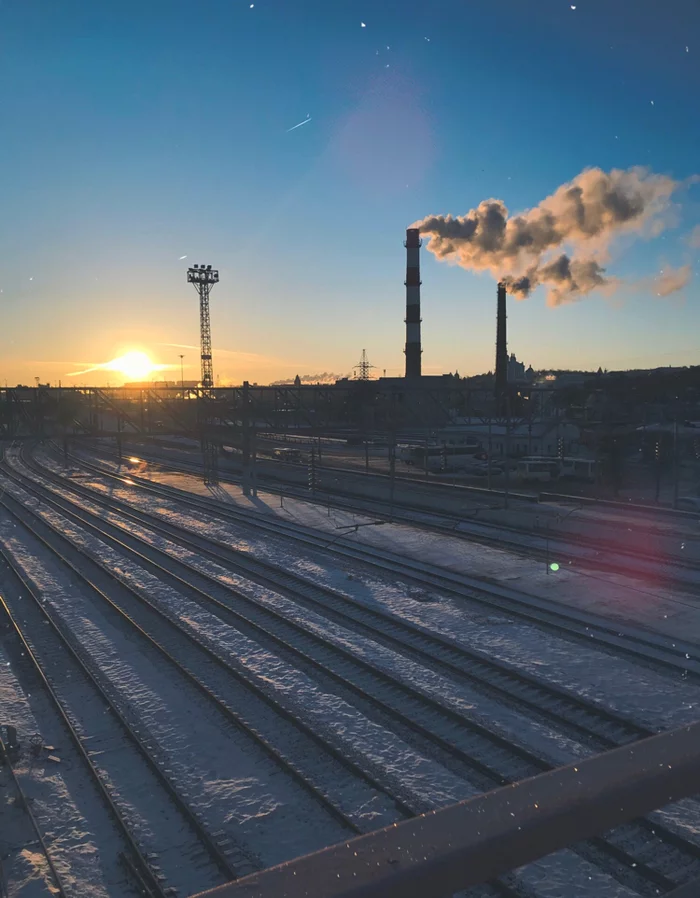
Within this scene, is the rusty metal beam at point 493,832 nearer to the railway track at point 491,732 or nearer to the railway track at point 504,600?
the railway track at point 491,732

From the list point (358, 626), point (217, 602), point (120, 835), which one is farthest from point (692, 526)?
point (120, 835)

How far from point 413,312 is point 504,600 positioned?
40483 mm

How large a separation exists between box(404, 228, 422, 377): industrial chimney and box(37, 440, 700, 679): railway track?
30.6 m

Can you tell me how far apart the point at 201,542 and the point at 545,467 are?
15974 mm

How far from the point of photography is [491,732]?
638 centimetres

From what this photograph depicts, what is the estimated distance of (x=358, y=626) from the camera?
976 centimetres

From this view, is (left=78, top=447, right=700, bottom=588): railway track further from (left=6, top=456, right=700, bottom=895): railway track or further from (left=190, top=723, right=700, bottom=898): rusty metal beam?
(left=190, top=723, right=700, bottom=898): rusty metal beam

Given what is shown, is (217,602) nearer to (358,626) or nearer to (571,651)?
(358,626)

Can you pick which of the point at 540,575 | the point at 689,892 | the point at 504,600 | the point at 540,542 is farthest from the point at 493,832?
the point at 540,542

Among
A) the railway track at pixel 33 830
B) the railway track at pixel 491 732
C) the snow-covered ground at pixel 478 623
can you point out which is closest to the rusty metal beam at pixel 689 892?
the railway track at pixel 491 732

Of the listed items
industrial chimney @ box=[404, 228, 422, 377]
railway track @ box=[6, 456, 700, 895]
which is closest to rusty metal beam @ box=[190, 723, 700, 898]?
railway track @ box=[6, 456, 700, 895]

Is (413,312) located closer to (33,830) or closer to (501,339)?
(501,339)

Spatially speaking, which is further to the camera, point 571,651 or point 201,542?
point 201,542

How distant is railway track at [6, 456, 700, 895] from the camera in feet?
15.1
